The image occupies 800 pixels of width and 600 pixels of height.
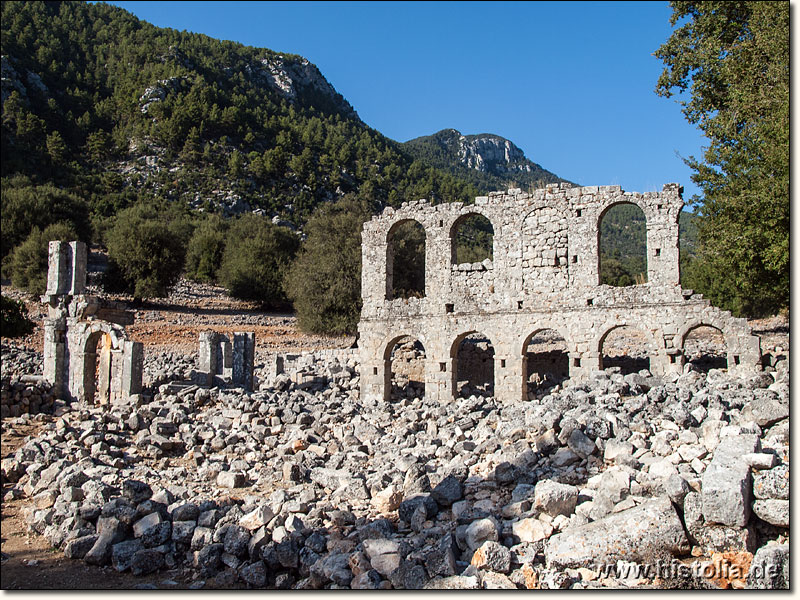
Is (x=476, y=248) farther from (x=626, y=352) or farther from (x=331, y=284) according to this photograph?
(x=626, y=352)

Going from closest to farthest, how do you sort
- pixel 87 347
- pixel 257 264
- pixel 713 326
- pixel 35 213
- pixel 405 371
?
pixel 713 326, pixel 87 347, pixel 405 371, pixel 257 264, pixel 35 213

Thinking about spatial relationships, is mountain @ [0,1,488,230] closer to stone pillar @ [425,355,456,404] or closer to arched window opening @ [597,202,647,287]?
arched window opening @ [597,202,647,287]

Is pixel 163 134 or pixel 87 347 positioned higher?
pixel 163 134

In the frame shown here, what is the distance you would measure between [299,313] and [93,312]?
13.1m

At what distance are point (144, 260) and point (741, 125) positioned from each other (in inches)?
1235

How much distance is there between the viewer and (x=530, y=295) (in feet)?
69.5

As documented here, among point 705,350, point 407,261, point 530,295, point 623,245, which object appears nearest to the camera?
point 530,295

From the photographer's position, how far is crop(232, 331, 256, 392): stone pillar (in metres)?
22.0

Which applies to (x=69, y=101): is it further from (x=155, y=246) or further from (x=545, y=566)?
(x=545, y=566)

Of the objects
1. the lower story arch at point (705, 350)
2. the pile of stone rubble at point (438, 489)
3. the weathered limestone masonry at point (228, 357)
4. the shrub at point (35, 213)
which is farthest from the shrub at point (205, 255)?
the lower story arch at point (705, 350)

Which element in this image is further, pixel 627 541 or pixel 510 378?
pixel 510 378

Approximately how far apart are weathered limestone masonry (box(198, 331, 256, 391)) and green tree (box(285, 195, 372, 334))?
23.0ft

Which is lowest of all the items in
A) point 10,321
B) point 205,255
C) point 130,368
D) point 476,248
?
point 130,368

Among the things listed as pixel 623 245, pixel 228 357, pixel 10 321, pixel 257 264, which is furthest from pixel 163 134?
pixel 10 321
